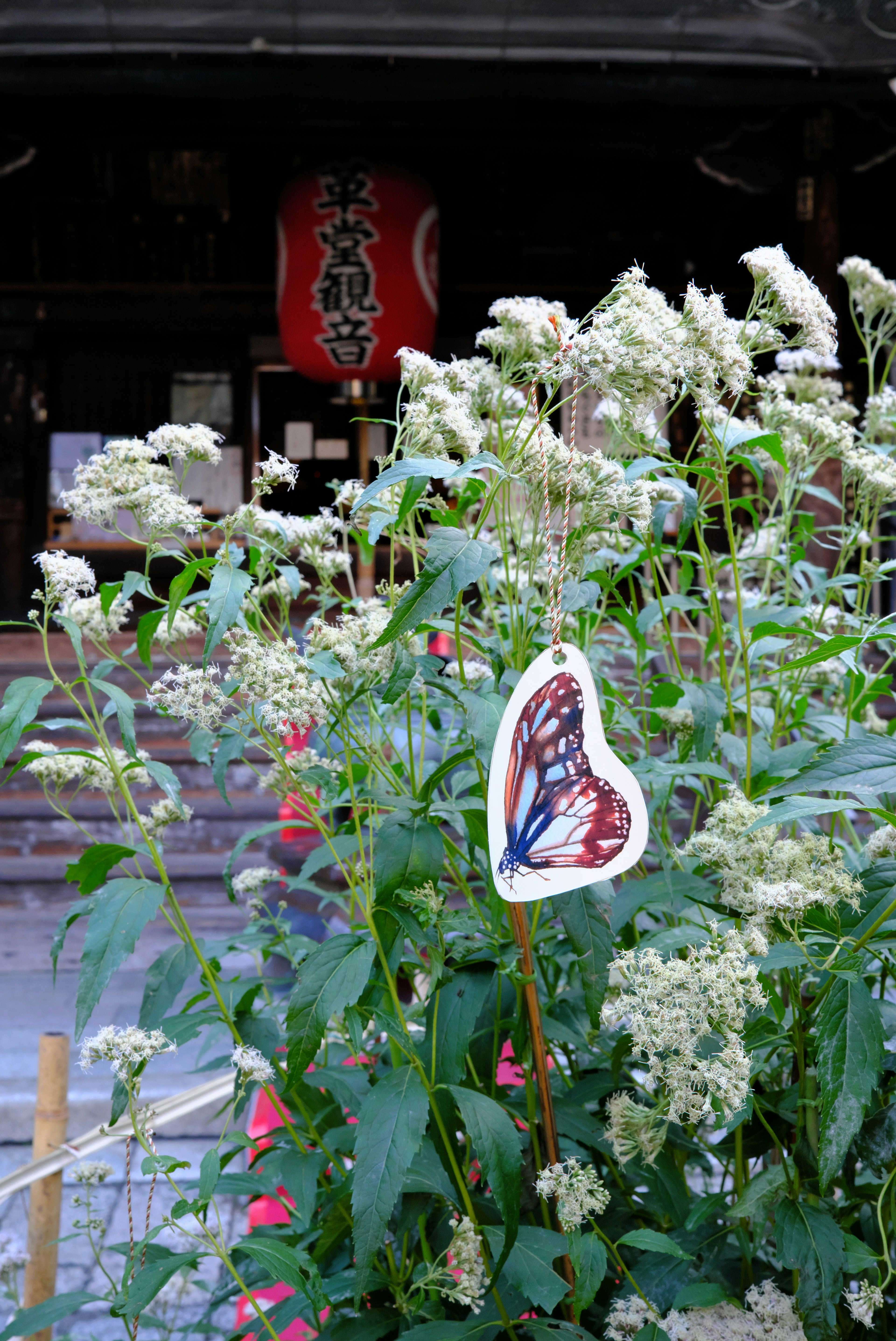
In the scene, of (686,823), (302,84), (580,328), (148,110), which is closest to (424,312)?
(302,84)

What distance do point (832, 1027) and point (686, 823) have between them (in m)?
2.49

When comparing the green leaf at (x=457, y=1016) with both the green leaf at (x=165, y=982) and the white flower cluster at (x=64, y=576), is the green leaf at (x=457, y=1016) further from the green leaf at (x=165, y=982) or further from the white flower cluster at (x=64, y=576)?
the white flower cluster at (x=64, y=576)

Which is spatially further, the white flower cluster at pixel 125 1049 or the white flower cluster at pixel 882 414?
the white flower cluster at pixel 882 414

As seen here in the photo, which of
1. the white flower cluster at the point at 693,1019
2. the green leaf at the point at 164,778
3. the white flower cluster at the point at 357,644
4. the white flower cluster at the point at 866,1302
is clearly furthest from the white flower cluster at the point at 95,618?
the white flower cluster at the point at 866,1302

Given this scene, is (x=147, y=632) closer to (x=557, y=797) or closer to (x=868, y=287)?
(x=557, y=797)

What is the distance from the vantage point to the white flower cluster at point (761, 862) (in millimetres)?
938

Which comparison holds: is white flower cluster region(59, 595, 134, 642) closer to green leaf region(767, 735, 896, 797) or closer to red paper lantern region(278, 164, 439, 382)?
green leaf region(767, 735, 896, 797)

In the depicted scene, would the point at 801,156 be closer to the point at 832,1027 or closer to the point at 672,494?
the point at 672,494

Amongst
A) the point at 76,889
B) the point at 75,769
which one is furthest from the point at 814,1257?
the point at 76,889

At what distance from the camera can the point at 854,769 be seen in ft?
2.91

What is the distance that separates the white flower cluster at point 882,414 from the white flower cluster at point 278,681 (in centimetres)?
105

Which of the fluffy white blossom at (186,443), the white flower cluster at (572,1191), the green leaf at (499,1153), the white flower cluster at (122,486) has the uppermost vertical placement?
the fluffy white blossom at (186,443)

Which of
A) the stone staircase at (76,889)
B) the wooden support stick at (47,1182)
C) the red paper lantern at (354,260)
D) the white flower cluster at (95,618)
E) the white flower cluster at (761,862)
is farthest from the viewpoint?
the red paper lantern at (354,260)

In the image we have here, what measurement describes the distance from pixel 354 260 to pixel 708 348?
5.51 meters
